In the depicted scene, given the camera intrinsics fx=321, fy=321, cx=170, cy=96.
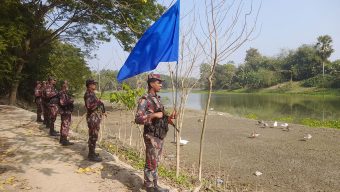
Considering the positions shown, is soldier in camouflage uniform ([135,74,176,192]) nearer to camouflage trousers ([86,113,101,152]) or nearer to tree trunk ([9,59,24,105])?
camouflage trousers ([86,113,101,152])

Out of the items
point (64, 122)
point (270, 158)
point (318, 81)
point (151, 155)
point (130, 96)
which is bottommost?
point (270, 158)

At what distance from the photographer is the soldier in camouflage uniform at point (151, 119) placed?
16.6 feet

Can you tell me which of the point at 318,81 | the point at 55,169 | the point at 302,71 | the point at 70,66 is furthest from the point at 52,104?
the point at 302,71

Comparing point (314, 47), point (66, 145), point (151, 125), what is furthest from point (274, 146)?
point (314, 47)

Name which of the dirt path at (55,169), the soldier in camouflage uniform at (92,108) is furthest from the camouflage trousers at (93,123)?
the dirt path at (55,169)

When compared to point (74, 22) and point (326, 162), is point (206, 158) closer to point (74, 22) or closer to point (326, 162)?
point (326, 162)

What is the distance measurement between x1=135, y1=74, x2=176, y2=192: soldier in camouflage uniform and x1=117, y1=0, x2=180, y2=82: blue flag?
919 millimetres

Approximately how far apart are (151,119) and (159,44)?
161cm

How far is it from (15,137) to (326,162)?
10.3m

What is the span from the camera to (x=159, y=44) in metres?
6.00

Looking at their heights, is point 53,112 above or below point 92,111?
below

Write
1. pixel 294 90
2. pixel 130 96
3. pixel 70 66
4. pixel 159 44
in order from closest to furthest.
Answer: pixel 159 44 → pixel 130 96 → pixel 70 66 → pixel 294 90

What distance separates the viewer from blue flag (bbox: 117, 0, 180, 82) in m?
5.92

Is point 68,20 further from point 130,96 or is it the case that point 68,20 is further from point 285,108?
point 285,108
